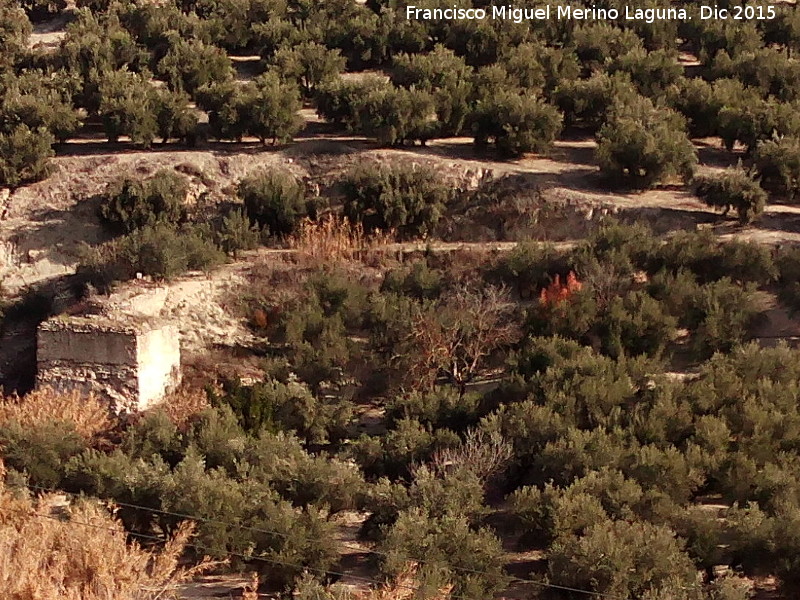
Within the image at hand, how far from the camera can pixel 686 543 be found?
446 inches

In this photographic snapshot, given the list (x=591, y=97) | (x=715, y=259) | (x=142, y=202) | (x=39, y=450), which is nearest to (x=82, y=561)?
(x=39, y=450)

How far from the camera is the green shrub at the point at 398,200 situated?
20109 millimetres

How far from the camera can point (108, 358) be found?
1609 centimetres

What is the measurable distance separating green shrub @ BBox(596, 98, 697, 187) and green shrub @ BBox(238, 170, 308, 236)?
5.53m

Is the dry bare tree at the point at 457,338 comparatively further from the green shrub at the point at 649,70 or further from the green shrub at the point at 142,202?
the green shrub at the point at 649,70

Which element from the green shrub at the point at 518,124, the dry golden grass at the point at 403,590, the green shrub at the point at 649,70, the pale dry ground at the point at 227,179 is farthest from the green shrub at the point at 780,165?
the dry golden grass at the point at 403,590

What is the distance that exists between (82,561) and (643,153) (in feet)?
43.2

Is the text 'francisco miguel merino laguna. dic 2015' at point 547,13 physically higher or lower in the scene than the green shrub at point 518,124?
higher

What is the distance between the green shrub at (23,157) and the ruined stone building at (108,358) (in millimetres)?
6731

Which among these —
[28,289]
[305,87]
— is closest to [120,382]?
[28,289]

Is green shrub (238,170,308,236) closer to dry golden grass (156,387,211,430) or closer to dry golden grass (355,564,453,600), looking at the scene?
dry golden grass (156,387,211,430)

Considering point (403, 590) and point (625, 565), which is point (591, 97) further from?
point (403, 590)

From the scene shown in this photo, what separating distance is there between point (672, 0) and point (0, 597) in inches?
1078

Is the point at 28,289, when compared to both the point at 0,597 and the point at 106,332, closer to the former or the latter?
the point at 106,332
